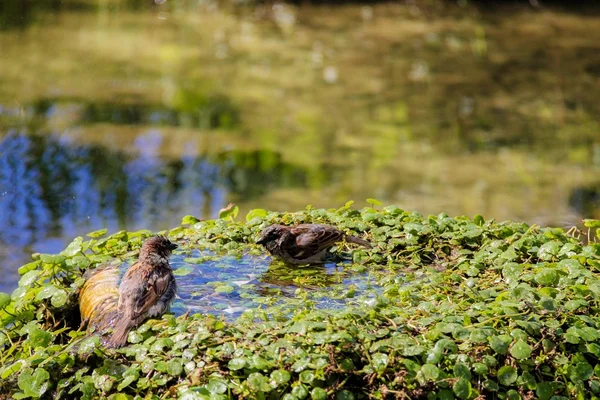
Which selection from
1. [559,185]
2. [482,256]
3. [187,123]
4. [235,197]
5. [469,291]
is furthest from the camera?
[187,123]

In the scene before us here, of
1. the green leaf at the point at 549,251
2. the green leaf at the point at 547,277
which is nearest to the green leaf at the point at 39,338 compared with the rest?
the green leaf at the point at 547,277

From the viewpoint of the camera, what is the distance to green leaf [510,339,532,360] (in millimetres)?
3670

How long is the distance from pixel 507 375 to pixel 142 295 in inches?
61.3

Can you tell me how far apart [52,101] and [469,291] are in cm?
885

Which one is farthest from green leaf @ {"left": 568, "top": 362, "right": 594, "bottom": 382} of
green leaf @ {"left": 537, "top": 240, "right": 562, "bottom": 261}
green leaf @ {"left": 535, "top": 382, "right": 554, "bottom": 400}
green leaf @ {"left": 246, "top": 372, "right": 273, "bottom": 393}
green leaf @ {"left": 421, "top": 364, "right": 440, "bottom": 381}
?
green leaf @ {"left": 246, "top": 372, "right": 273, "bottom": 393}

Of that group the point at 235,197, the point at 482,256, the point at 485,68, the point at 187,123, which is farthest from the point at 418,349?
the point at 485,68

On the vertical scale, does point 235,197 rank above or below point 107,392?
below

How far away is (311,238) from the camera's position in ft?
15.6

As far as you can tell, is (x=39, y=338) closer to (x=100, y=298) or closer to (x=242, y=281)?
(x=100, y=298)

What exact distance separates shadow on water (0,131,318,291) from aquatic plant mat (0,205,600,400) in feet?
12.1

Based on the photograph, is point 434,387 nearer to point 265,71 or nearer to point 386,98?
point 386,98

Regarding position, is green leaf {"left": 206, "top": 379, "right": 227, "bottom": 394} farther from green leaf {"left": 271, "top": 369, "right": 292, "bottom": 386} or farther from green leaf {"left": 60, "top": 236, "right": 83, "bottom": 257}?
green leaf {"left": 60, "top": 236, "right": 83, "bottom": 257}

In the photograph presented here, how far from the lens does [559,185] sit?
10531mm

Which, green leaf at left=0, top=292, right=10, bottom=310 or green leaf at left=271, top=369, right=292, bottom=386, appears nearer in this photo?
green leaf at left=271, top=369, right=292, bottom=386
